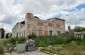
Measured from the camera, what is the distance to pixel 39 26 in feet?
128

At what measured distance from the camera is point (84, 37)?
3325 cm

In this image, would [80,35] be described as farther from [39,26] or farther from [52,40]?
[39,26]

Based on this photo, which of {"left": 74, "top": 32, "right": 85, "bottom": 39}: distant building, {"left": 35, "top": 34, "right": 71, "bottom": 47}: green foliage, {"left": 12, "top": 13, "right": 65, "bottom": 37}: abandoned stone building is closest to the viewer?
{"left": 35, "top": 34, "right": 71, "bottom": 47}: green foliage

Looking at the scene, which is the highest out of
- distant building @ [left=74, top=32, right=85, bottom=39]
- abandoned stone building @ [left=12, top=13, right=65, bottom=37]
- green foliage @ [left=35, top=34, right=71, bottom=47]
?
abandoned stone building @ [left=12, top=13, right=65, bottom=37]

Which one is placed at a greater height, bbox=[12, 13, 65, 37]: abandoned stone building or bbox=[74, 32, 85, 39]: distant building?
bbox=[12, 13, 65, 37]: abandoned stone building

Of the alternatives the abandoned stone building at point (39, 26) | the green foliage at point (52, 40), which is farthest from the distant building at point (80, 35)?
the abandoned stone building at point (39, 26)

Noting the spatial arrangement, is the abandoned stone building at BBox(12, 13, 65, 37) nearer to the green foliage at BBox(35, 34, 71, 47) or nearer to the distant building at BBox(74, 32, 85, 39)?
the distant building at BBox(74, 32, 85, 39)

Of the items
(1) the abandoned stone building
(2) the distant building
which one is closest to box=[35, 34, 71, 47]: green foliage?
(2) the distant building

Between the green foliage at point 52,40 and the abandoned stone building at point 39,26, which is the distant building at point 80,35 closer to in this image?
the green foliage at point 52,40

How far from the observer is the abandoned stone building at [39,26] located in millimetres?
38062

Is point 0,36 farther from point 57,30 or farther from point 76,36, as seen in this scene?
point 76,36

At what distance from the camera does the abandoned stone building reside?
3806cm

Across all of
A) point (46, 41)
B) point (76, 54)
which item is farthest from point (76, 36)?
point (76, 54)

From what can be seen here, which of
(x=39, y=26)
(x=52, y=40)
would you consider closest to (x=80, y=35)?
(x=52, y=40)
